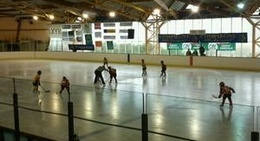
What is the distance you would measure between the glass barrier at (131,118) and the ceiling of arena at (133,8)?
1595 centimetres

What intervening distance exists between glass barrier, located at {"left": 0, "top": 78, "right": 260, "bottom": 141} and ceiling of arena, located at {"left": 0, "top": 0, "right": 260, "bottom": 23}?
15955 millimetres

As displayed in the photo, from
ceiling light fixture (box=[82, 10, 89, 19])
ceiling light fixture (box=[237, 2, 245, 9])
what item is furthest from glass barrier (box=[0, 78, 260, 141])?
A: ceiling light fixture (box=[82, 10, 89, 19])

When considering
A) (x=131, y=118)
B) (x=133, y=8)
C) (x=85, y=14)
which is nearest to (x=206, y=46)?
→ (x=133, y=8)

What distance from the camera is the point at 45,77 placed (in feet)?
81.8

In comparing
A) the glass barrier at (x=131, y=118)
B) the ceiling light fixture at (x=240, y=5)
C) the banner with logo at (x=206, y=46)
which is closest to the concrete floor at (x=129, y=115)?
the glass barrier at (x=131, y=118)

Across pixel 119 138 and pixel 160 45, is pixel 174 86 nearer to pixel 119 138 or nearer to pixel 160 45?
pixel 119 138

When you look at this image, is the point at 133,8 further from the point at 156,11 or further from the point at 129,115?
the point at 129,115

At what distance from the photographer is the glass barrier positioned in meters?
9.69

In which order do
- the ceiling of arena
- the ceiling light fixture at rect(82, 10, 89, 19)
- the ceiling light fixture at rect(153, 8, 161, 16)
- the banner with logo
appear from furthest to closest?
the ceiling light fixture at rect(82, 10, 89, 19) → the ceiling light fixture at rect(153, 8, 161, 16) → the banner with logo → the ceiling of arena

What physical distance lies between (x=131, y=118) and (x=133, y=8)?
24.2 m

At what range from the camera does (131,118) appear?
12.2m

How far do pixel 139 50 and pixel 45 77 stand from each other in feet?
51.5

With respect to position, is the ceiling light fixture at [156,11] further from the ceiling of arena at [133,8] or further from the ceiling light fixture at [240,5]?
the ceiling light fixture at [240,5]

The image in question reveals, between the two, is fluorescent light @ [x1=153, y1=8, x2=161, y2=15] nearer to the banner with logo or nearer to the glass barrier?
the banner with logo
